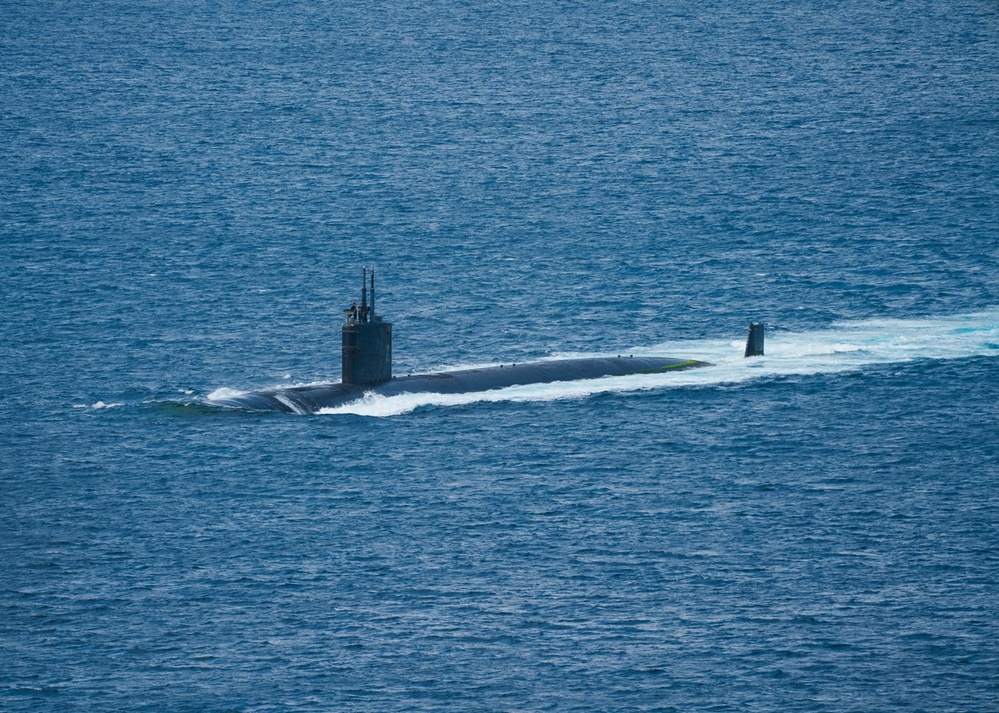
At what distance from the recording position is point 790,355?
112750 mm

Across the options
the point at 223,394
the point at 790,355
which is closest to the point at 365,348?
the point at 223,394

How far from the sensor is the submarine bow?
97.9m

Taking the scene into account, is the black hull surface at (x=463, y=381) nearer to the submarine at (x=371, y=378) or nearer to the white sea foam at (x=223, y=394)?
the submarine at (x=371, y=378)

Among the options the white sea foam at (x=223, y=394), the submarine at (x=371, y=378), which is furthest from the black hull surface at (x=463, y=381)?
the white sea foam at (x=223, y=394)

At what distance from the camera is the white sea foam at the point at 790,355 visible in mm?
100750

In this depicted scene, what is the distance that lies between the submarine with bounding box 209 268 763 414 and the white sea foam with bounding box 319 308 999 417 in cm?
54

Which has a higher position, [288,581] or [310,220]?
[310,220]

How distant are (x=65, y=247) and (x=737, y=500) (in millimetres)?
73497

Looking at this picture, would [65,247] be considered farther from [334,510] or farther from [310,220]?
[334,510]

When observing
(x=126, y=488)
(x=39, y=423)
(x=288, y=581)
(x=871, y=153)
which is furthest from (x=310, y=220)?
(x=288, y=581)

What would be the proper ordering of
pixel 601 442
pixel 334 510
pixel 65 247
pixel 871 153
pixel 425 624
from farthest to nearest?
pixel 871 153, pixel 65 247, pixel 601 442, pixel 334 510, pixel 425 624

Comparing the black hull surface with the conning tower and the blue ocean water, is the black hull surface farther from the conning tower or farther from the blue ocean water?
the blue ocean water

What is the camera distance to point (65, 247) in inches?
5768

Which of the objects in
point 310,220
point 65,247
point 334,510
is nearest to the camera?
point 334,510
